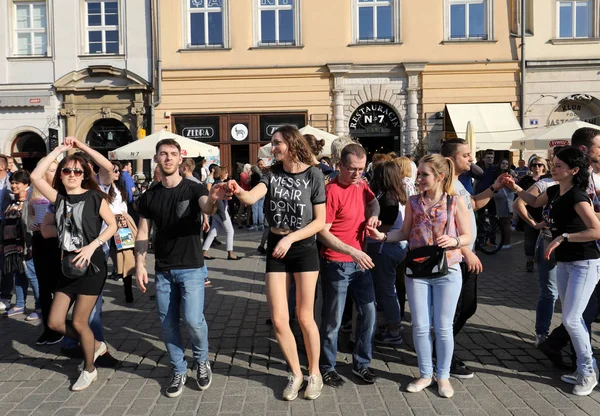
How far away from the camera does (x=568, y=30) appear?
18.0m

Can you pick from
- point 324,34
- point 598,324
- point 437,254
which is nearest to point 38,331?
point 437,254

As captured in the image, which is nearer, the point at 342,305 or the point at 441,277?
the point at 441,277

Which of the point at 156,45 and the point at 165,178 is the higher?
the point at 156,45

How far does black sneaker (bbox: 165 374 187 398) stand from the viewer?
12.6 ft

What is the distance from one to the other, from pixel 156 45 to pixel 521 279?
46.7ft

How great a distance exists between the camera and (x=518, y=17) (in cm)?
1762

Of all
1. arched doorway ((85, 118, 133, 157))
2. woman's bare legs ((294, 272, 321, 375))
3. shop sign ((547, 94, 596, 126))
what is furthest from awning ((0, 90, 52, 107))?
woman's bare legs ((294, 272, 321, 375))

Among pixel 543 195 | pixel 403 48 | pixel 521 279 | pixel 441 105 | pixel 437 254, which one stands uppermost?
pixel 403 48

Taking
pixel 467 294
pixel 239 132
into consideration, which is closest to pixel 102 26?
pixel 239 132

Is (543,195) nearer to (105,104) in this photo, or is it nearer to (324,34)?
(324,34)

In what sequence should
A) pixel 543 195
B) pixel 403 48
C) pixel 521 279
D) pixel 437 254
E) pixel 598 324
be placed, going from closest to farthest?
pixel 437 254, pixel 543 195, pixel 598 324, pixel 521 279, pixel 403 48

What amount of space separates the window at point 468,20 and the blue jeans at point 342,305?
15.8m

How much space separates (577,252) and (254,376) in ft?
8.29

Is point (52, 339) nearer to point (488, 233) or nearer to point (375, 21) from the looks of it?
point (488, 233)
